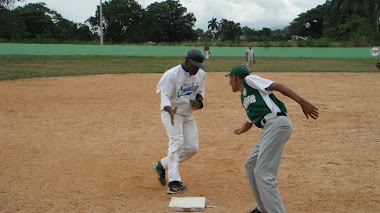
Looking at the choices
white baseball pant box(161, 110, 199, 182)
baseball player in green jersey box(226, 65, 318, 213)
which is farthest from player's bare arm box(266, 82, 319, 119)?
white baseball pant box(161, 110, 199, 182)

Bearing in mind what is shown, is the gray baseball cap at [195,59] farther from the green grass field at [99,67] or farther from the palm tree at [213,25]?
the palm tree at [213,25]

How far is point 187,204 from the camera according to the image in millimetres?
5586

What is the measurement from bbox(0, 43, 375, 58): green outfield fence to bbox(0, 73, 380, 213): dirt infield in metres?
26.3

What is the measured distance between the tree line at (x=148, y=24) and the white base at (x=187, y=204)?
169 ft

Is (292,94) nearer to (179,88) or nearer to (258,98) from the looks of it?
(258,98)

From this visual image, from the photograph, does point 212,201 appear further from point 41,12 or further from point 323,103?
point 41,12

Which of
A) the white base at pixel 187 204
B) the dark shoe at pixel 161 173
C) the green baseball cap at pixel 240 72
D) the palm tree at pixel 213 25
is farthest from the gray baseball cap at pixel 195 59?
the palm tree at pixel 213 25

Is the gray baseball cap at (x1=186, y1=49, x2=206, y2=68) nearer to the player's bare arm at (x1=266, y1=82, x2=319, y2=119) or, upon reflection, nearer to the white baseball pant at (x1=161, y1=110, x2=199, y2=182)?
the white baseball pant at (x1=161, y1=110, x2=199, y2=182)

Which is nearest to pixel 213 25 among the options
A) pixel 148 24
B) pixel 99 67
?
pixel 148 24

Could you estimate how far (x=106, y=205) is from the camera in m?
5.71

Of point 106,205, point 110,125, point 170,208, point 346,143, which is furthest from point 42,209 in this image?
point 346,143

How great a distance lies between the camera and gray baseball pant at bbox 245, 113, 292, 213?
4703 millimetres

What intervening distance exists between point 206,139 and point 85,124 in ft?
11.2

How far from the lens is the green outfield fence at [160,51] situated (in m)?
39.8
